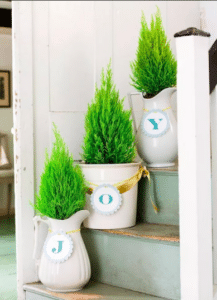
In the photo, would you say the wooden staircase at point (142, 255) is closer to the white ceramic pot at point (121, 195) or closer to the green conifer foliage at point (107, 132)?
the white ceramic pot at point (121, 195)

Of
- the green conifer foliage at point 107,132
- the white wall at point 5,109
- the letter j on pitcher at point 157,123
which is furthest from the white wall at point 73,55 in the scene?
the white wall at point 5,109

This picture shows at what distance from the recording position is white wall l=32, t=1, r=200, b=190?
2.45 m

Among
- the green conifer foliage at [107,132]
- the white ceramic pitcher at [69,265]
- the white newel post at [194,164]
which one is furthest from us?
the green conifer foliage at [107,132]

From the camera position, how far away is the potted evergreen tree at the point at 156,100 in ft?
7.95

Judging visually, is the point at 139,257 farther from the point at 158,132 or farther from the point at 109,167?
the point at 158,132

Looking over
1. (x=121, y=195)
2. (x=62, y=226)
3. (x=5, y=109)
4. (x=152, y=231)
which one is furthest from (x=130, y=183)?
(x=5, y=109)

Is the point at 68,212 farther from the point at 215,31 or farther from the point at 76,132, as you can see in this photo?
the point at 215,31

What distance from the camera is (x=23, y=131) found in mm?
2395

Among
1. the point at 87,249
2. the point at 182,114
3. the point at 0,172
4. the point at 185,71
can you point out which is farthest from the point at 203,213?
the point at 0,172

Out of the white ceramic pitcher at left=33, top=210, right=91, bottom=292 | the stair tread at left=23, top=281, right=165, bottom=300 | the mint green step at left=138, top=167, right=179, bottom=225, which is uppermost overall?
the mint green step at left=138, top=167, right=179, bottom=225

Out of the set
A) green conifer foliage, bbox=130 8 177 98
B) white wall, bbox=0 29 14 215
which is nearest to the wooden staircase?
green conifer foliage, bbox=130 8 177 98

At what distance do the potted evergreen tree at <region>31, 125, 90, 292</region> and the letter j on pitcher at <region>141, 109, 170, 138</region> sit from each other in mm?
417

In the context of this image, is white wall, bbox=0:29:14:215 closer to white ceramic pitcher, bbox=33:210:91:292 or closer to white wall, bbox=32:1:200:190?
white wall, bbox=32:1:200:190

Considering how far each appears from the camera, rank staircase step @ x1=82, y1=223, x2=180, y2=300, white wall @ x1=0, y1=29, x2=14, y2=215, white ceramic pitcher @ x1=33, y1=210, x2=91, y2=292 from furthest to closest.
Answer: white wall @ x1=0, y1=29, x2=14, y2=215 < white ceramic pitcher @ x1=33, y1=210, x2=91, y2=292 < staircase step @ x1=82, y1=223, x2=180, y2=300
